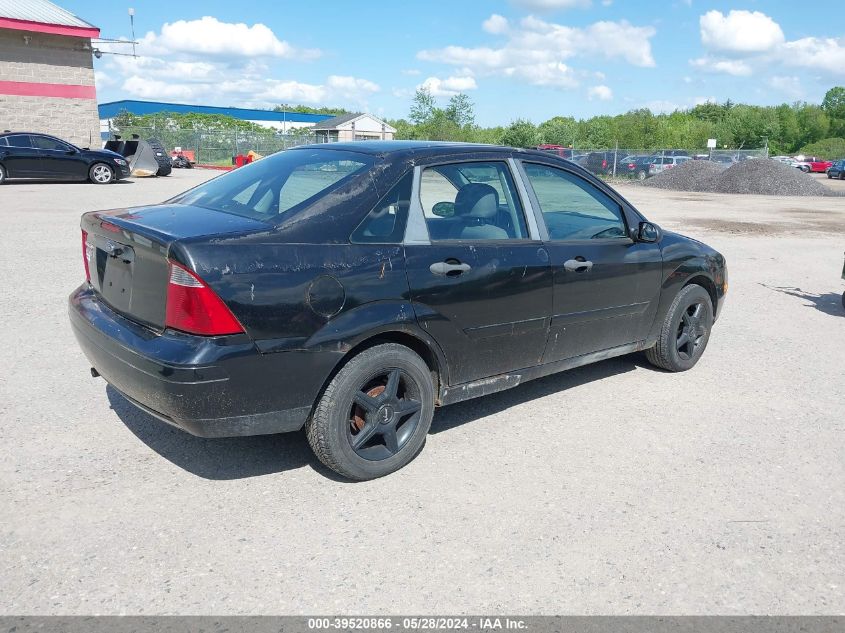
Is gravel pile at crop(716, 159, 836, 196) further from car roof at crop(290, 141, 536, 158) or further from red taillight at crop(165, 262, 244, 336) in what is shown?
red taillight at crop(165, 262, 244, 336)

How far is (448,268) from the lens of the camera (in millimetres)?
3820

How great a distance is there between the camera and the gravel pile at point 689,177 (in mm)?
36300

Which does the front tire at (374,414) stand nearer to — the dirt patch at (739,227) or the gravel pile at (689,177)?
the dirt patch at (739,227)

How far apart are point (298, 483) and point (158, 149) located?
2858cm

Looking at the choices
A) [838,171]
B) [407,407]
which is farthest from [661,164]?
[407,407]

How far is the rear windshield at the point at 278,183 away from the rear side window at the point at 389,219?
0.22 m

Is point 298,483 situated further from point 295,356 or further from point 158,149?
point 158,149

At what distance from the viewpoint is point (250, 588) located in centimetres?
280

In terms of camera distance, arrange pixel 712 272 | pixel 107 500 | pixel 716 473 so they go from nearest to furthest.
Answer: pixel 107 500 < pixel 716 473 < pixel 712 272

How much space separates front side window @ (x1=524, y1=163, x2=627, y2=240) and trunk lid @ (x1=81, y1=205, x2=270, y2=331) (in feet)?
6.20

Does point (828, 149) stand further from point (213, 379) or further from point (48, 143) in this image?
point (213, 379)

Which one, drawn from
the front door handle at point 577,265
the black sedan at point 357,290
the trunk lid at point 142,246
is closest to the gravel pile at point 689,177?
the black sedan at point 357,290

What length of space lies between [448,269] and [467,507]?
4.01 ft

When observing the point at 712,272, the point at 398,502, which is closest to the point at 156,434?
the point at 398,502
